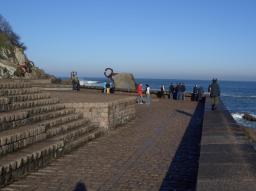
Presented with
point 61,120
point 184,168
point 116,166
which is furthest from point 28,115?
point 184,168

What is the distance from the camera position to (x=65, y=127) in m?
10.8

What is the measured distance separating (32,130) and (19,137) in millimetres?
632

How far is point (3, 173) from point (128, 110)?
33.2 feet

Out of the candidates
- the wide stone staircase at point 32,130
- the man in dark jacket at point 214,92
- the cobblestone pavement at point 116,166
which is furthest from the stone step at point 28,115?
the man in dark jacket at point 214,92

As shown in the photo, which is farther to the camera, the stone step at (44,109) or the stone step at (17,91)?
the stone step at (17,91)

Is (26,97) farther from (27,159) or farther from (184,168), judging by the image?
(184,168)

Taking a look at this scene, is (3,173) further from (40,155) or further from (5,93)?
(5,93)

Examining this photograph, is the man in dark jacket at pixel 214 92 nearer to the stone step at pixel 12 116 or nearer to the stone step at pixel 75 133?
the stone step at pixel 75 133

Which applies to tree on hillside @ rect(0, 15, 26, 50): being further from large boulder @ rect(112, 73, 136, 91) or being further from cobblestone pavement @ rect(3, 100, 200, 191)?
cobblestone pavement @ rect(3, 100, 200, 191)

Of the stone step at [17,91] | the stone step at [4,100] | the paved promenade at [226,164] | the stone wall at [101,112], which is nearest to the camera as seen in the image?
the paved promenade at [226,164]

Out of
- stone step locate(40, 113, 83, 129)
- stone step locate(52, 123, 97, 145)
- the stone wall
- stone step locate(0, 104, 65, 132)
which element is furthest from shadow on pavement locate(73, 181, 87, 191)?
the stone wall

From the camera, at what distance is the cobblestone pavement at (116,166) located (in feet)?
23.5

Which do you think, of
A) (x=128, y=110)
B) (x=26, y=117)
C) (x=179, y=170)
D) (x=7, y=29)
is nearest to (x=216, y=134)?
(x=179, y=170)

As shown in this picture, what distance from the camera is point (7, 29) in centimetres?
6294
